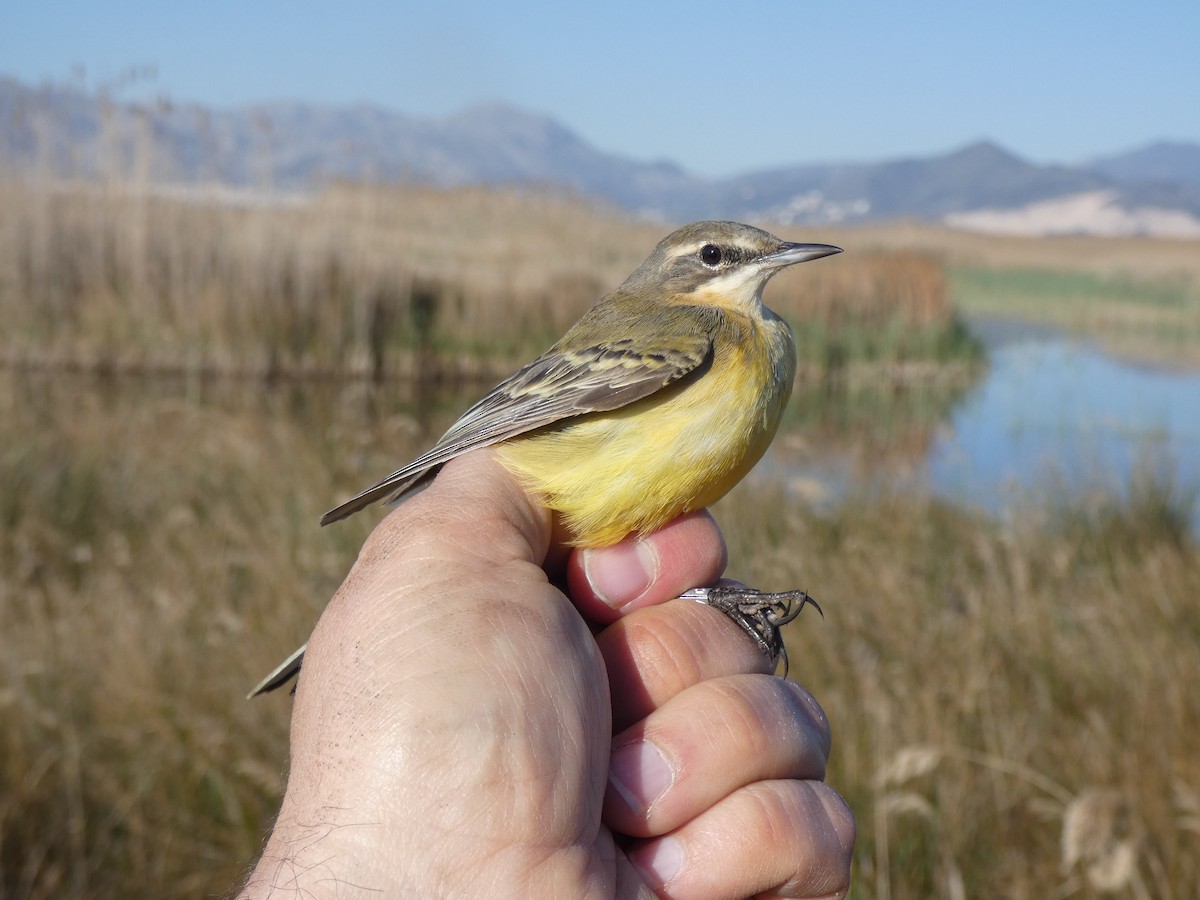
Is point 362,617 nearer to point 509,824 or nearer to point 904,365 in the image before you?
point 509,824

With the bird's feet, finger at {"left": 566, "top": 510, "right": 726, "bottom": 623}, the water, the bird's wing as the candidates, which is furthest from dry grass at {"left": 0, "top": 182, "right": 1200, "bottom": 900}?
the bird's wing

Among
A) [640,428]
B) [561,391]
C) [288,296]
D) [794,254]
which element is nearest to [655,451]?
[640,428]

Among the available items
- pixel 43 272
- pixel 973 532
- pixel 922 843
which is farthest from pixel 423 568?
pixel 43 272

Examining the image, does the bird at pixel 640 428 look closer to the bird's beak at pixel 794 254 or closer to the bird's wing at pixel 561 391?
the bird's wing at pixel 561 391

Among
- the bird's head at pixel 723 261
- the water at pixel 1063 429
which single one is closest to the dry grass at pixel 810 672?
the water at pixel 1063 429

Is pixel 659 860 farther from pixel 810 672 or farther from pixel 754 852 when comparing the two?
pixel 810 672

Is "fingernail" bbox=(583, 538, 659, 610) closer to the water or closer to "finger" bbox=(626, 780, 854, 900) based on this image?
"finger" bbox=(626, 780, 854, 900)
